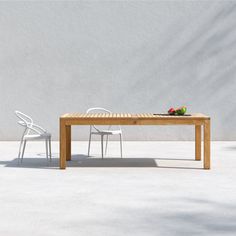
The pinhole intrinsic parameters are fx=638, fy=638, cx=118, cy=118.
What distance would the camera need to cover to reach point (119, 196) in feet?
15.6

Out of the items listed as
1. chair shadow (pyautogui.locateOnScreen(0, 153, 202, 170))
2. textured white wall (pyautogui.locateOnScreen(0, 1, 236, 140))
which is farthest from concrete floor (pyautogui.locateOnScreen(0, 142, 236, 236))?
textured white wall (pyautogui.locateOnScreen(0, 1, 236, 140))

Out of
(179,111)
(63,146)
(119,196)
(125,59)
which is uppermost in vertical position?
(125,59)

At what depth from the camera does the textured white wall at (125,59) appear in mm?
9734

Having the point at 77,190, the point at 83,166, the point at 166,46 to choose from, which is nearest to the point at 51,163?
the point at 83,166

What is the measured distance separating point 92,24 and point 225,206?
587cm

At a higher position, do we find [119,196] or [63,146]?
[63,146]

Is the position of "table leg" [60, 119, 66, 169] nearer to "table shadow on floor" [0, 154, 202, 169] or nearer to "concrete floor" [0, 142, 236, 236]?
"concrete floor" [0, 142, 236, 236]

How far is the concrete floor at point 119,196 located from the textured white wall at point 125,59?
2015 millimetres

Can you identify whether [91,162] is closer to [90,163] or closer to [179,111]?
[90,163]

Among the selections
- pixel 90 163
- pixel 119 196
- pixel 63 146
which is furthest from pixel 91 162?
pixel 119 196

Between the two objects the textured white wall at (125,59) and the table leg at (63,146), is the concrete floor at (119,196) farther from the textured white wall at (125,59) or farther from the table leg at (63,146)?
the textured white wall at (125,59)

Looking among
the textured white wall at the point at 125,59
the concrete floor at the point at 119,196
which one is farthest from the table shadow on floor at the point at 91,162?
the textured white wall at the point at 125,59

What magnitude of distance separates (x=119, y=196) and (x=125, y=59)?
17.1ft

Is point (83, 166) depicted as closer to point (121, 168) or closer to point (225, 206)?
point (121, 168)
